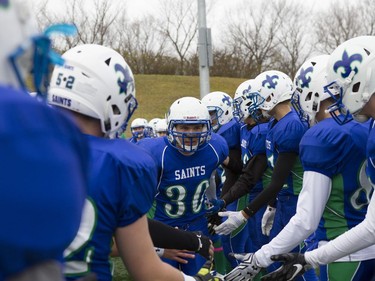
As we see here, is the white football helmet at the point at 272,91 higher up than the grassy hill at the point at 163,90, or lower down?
lower down

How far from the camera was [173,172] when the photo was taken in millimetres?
3793

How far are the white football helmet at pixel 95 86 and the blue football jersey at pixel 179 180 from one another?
5.89 feet

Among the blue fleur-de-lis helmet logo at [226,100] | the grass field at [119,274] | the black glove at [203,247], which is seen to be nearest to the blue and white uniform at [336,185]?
the black glove at [203,247]

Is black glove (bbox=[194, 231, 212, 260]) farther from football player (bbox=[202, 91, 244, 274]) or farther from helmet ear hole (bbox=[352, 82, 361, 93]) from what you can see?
football player (bbox=[202, 91, 244, 274])

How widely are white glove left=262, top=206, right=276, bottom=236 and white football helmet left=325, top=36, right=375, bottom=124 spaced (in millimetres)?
2414

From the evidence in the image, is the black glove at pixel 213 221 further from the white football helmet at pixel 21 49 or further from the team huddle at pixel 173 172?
the white football helmet at pixel 21 49

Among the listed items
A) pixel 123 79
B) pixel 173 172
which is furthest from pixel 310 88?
pixel 123 79

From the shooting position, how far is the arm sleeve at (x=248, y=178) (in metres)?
4.85

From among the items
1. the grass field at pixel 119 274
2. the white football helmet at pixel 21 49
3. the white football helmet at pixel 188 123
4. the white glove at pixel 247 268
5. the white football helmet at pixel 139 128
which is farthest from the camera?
the white football helmet at pixel 139 128

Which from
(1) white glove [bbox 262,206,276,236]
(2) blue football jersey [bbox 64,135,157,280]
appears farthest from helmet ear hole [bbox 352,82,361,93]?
(1) white glove [bbox 262,206,276,236]

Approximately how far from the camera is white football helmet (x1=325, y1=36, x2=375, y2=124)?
2.52 metres

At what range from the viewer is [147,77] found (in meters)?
28.4

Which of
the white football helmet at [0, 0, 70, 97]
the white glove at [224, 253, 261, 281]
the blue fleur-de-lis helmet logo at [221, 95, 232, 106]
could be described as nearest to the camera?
the white football helmet at [0, 0, 70, 97]

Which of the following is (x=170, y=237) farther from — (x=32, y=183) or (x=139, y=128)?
(x=139, y=128)
